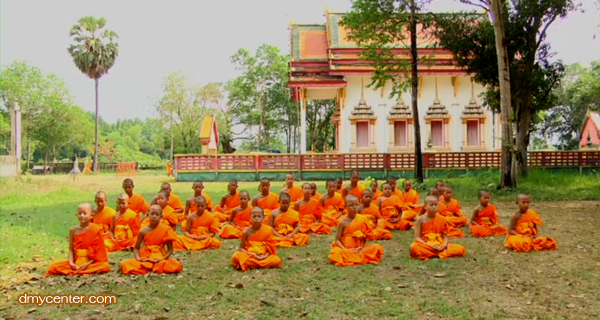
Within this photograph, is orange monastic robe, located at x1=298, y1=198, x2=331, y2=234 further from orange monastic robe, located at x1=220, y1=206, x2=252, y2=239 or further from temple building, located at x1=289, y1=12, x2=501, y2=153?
temple building, located at x1=289, y1=12, x2=501, y2=153

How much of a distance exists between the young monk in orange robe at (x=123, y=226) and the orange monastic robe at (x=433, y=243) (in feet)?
14.5

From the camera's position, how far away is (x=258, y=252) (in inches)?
271

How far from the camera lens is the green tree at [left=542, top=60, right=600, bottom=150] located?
40781mm

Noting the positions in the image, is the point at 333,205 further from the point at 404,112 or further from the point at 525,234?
the point at 404,112

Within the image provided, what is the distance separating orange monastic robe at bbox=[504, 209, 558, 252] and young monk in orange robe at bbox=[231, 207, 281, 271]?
3.64 meters

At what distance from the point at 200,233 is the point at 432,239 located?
12.4 ft

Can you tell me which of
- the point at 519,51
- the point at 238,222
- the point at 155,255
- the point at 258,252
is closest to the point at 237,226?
the point at 238,222

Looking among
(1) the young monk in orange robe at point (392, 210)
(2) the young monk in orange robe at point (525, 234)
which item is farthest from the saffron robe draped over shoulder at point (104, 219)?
(2) the young monk in orange robe at point (525, 234)

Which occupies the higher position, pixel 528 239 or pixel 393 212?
pixel 393 212

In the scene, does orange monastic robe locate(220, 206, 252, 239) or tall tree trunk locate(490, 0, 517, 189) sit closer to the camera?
orange monastic robe locate(220, 206, 252, 239)

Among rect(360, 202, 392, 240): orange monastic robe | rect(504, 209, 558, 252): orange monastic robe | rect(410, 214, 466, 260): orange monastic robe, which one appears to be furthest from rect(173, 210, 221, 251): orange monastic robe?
rect(504, 209, 558, 252): orange monastic robe

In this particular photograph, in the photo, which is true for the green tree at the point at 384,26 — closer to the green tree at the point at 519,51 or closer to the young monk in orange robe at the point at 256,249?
the green tree at the point at 519,51

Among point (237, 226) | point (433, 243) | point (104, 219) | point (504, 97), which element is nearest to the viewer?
point (433, 243)

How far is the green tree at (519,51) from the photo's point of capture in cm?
1702
